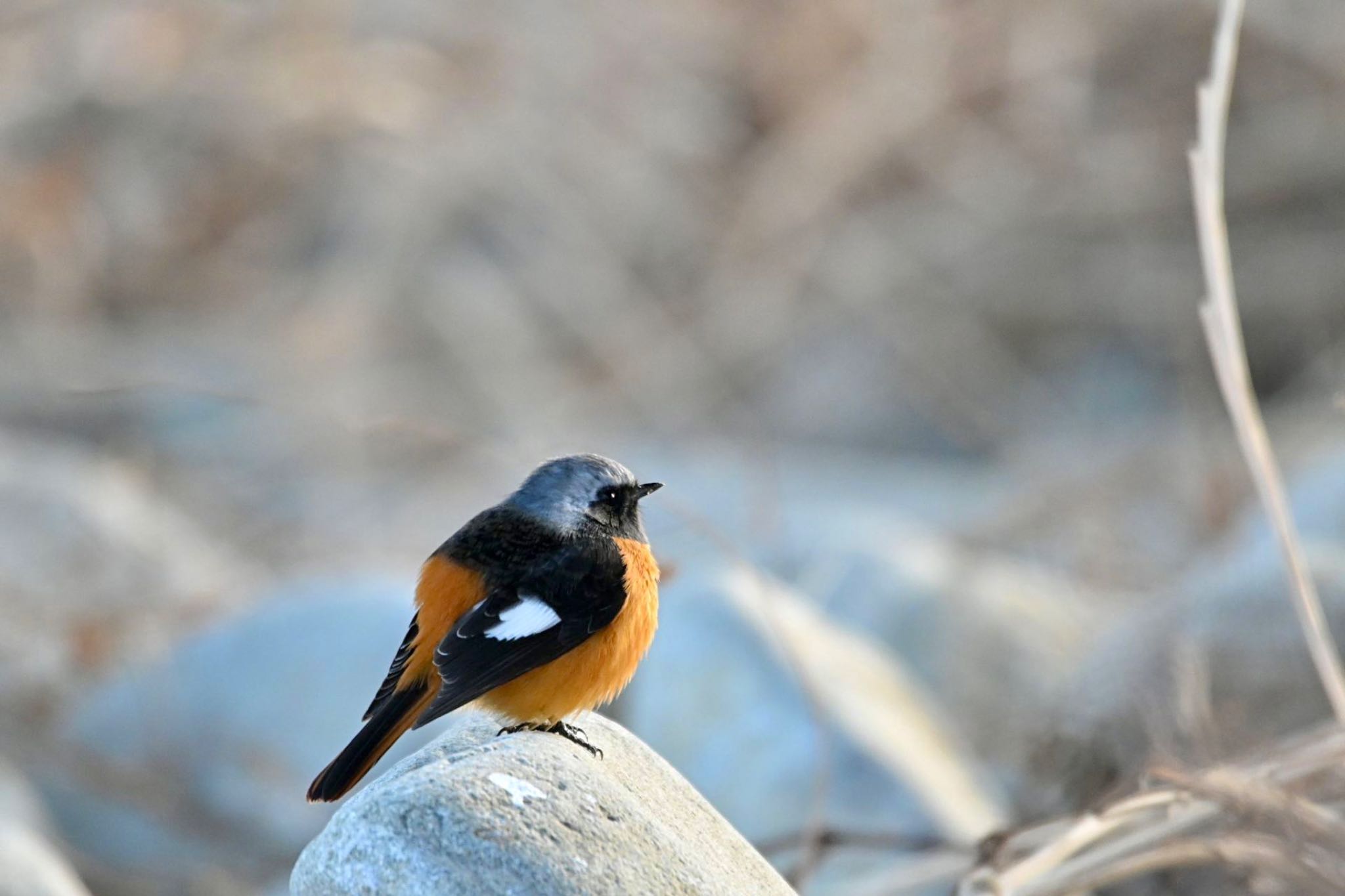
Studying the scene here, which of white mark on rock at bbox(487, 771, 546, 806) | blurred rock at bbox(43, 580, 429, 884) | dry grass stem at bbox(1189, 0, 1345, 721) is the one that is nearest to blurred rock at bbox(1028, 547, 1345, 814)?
dry grass stem at bbox(1189, 0, 1345, 721)

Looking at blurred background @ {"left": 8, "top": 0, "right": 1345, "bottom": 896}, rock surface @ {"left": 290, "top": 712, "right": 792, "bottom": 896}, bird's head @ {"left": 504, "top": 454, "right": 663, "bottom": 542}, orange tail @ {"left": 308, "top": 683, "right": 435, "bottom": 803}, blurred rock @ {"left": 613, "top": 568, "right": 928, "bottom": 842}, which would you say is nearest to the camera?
rock surface @ {"left": 290, "top": 712, "right": 792, "bottom": 896}

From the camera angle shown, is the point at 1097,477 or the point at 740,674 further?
the point at 1097,477

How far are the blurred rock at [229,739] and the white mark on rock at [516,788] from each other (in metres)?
2.32

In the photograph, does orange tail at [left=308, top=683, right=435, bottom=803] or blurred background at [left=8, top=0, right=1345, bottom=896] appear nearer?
orange tail at [left=308, top=683, right=435, bottom=803]

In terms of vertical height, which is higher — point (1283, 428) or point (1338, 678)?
point (1283, 428)

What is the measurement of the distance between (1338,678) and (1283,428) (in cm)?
555

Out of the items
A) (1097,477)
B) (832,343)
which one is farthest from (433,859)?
(832,343)

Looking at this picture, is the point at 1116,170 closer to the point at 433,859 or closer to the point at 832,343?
the point at 832,343

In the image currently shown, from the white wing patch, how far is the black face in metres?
0.36

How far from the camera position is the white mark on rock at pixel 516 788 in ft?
8.66

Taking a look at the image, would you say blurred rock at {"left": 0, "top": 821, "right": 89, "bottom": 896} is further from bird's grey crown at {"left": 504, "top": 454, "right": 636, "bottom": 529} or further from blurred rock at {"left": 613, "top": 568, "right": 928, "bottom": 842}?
blurred rock at {"left": 613, "top": 568, "right": 928, "bottom": 842}

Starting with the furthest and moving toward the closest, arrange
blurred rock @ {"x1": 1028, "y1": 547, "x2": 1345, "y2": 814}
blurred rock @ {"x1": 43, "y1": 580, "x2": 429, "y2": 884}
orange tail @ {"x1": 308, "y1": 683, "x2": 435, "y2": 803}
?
blurred rock @ {"x1": 43, "y1": 580, "x2": 429, "y2": 884} → blurred rock @ {"x1": 1028, "y1": 547, "x2": 1345, "y2": 814} → orange tail @ {"x1": 308, "y1": 683, "x2": 435, "y2": 803}

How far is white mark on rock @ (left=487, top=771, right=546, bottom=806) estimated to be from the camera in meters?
2.64

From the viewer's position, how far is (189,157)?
9445 mm
